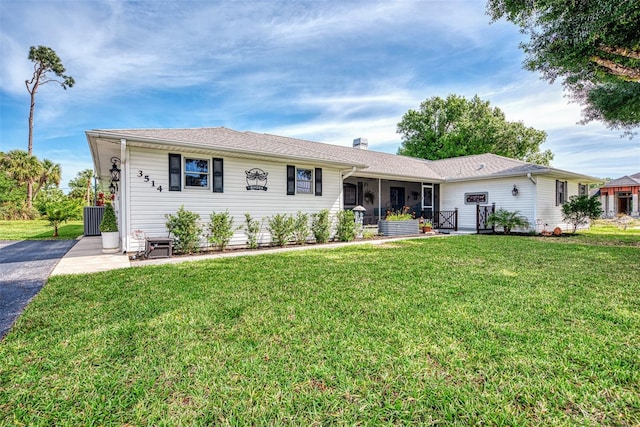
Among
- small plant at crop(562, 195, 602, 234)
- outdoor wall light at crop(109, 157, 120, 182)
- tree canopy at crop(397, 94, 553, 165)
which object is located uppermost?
tree canopy at crop(397, 94, 553, 165)

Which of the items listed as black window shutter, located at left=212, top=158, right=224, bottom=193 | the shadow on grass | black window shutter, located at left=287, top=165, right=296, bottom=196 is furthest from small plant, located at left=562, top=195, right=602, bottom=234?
the shadow on grass

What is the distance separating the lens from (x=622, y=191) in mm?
27250

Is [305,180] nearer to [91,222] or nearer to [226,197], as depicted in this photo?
[226,197]

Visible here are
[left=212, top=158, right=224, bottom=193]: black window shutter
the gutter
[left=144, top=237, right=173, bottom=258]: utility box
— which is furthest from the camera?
[left=212, top=158, right=224, bottom=193]: black window shutter

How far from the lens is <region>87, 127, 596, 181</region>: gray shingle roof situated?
7.81 m

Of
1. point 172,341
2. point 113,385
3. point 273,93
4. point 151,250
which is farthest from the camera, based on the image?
point 273,93

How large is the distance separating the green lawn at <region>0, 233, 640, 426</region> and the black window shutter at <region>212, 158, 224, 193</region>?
4.24 meters

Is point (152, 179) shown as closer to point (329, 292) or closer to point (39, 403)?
point (329, 292)

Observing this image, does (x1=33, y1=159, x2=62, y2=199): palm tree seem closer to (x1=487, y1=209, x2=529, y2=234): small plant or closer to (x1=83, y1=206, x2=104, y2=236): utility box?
(x1=83, y1=206, x2=104, y2=236): utility box

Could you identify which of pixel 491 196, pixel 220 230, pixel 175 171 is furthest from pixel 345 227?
pixel 491 196

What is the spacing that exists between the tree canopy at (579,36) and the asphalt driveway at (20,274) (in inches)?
398

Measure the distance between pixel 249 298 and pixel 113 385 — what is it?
75.9 inches

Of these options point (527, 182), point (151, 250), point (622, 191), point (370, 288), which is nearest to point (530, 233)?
point (527, 182)

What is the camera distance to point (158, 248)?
23.6ft
